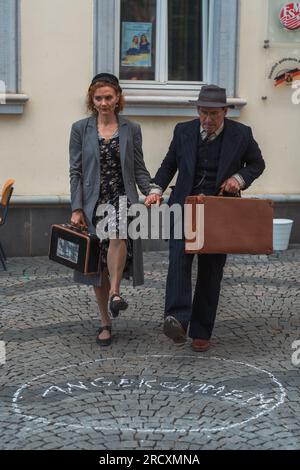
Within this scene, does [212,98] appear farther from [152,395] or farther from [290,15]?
[290,15]

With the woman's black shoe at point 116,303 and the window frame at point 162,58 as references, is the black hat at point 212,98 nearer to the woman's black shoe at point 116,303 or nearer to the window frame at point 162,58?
the woman's black shoe at point 116,303

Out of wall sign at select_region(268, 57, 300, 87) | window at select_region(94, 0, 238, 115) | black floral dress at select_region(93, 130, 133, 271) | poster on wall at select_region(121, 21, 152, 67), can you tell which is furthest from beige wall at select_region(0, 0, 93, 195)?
black floral dress at select_region(93, 130, 133, 271)

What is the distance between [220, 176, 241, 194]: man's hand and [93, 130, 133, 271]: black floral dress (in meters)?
0.70

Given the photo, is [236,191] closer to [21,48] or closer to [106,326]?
[106,326]

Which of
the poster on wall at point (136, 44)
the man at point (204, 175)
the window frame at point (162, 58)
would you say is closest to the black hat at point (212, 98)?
the man at point (204, 175)

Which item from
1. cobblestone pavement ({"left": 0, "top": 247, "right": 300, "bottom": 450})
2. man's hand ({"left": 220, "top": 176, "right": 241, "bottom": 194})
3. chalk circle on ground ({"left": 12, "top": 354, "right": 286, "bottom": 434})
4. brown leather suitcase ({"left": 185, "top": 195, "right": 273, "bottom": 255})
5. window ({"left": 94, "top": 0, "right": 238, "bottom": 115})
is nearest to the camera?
cobblestone pavement ({"left": 0, "top": 247, "right": 300, "bottom": 450})

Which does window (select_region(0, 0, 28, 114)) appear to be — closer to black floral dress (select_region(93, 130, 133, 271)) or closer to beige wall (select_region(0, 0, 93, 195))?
beige wall (select_region(0, 0, 93, 195))

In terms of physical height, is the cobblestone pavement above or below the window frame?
below

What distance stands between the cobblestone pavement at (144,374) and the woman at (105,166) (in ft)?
1.72

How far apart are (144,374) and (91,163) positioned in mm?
1506

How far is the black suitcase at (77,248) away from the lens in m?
6.07

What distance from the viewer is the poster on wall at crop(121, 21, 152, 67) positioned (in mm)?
10117

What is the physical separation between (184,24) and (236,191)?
16.2ft
